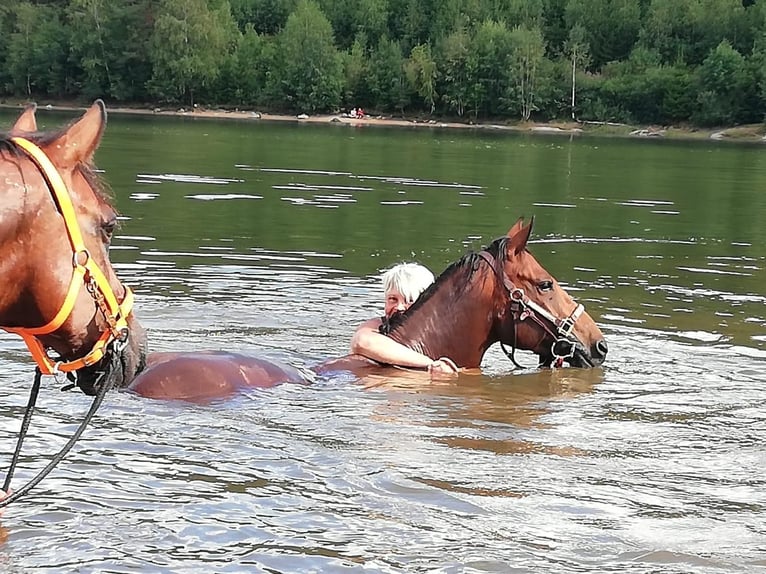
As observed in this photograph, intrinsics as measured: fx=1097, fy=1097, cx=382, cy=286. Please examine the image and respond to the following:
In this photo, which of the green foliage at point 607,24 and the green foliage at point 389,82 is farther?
the green foliage at point 607,24

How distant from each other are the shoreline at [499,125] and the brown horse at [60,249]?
87837mm

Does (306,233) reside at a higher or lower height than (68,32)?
lower

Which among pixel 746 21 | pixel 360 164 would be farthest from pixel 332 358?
pixel 746 21

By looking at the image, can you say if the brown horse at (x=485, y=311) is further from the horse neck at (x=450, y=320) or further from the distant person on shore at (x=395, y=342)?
the distant person on shore at (x=395, y=342)

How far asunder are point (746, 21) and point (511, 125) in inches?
1239

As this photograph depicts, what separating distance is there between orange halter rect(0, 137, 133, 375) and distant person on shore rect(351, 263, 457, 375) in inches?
207

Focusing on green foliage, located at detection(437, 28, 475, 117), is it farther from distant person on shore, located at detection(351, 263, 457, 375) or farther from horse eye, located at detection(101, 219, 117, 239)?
horse eye, located at detection(101, 219, 117, 239)

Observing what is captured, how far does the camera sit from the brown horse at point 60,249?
3.92m

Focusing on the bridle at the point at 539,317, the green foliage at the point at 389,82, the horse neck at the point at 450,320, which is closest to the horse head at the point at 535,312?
the bridle at the point at 539,317

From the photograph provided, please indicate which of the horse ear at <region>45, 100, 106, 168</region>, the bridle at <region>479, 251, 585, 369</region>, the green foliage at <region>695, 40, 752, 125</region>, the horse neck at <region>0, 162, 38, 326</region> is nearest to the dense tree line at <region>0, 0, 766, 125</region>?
the green foliage at <region>695, 40, 752, 125</region>

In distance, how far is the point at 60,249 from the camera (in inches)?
159

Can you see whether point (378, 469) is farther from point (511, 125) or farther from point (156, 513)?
point (511, 125)

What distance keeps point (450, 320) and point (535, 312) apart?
76cm

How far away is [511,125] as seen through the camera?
110625 millimetres
